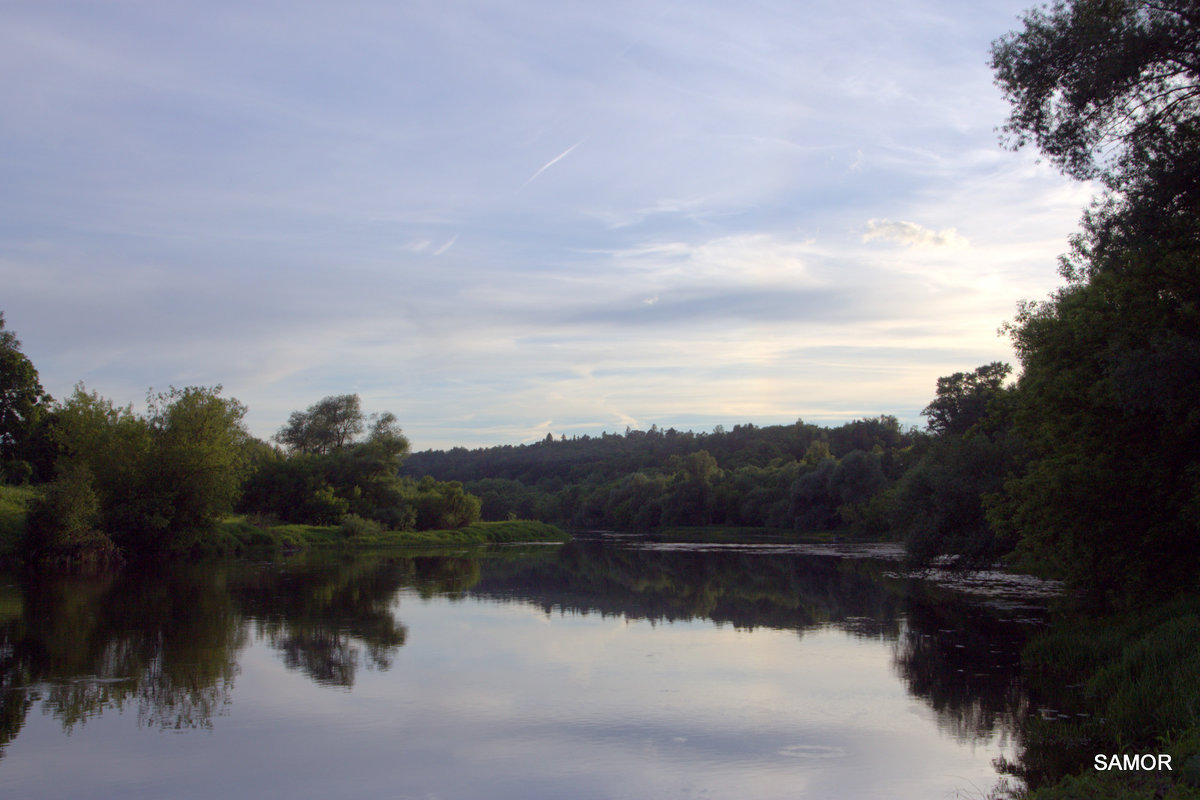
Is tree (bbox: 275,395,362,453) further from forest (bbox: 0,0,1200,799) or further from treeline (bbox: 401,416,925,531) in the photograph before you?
forest (bbox: 0,0,1200,799)

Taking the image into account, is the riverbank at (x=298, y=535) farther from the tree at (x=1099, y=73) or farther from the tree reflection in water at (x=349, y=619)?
the tree at (x=1099, y=73)

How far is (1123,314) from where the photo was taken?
1476 cm

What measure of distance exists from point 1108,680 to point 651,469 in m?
115

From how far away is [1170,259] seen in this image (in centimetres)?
1324

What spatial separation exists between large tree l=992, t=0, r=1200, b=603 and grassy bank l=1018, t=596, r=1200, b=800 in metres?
2.05

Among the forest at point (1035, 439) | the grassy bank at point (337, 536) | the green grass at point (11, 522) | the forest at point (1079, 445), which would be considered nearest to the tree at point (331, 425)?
the forest at point (1035, 439)

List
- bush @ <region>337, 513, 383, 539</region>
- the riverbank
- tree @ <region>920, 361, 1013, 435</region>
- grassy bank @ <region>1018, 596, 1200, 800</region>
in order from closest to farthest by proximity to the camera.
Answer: grassy bank @ <region>1018, 596, 1200, 800</region> → the riverbank → tree @ <region>920, 361, 1013, 435</region> → bush @ <region>337, 513, 383, 539</region>

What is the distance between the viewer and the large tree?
11.7 metres

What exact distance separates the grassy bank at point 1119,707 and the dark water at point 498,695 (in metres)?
0.53

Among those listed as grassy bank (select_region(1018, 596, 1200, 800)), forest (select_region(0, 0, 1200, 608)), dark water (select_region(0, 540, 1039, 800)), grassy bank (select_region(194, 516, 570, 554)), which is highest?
forest (select_region(0, 0, 1200, 608))

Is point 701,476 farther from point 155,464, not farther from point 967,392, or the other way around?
point 155,464

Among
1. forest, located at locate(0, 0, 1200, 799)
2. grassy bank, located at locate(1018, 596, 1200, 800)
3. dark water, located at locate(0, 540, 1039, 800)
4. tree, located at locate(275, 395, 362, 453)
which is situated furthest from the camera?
tree, located at locate(275, 395, 362, 453)

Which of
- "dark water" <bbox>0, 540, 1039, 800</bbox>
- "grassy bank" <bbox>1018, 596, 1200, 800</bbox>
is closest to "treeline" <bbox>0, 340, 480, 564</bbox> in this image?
"dark water" <bbox>0, 540, 1039, 800</bbox>

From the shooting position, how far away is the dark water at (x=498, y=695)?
8406mm
